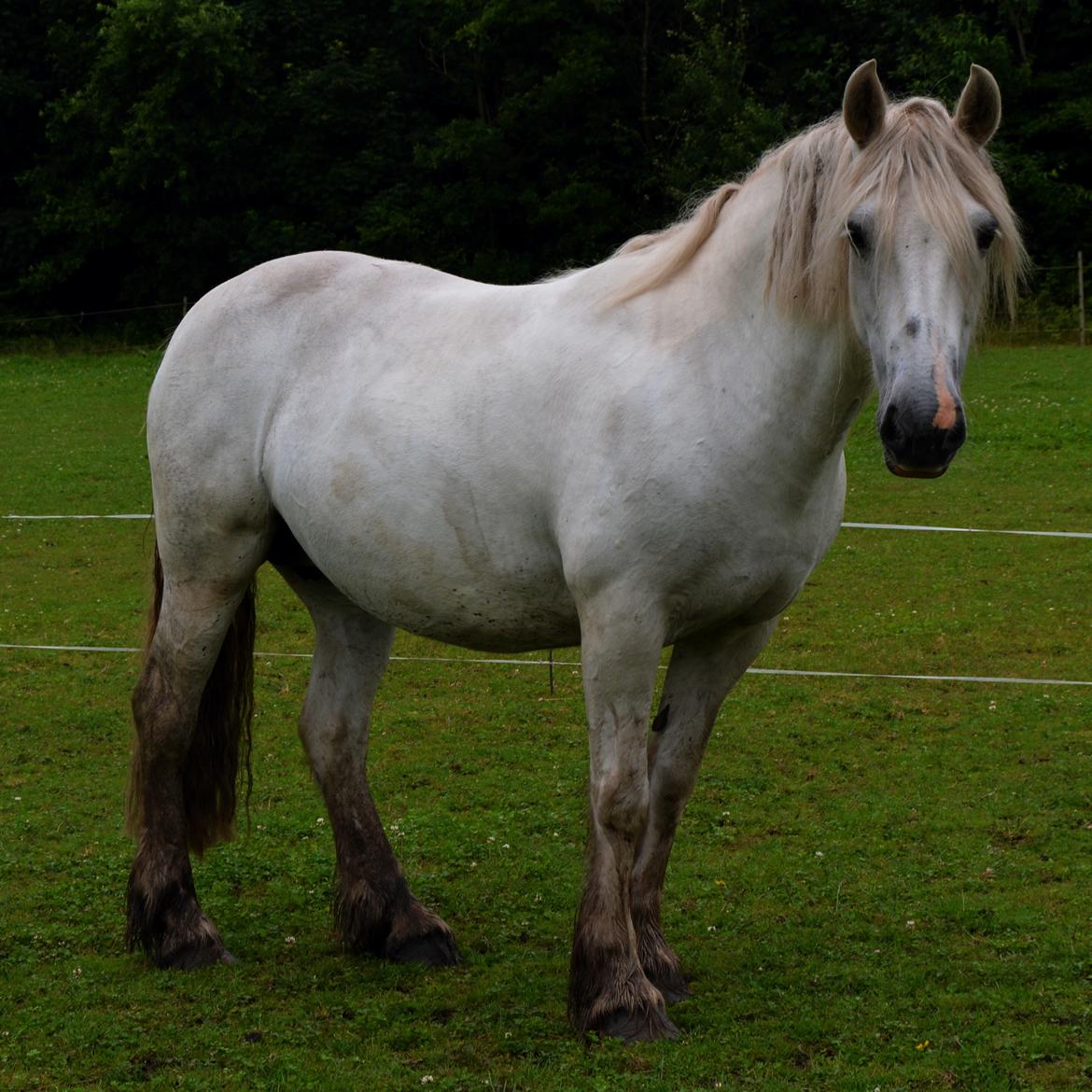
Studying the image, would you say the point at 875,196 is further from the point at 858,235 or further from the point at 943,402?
the point at 943,402

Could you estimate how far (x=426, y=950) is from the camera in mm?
4719

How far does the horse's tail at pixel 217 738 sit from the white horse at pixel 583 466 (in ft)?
0.03

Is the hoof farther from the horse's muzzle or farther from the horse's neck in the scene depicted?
the horse's muzzle

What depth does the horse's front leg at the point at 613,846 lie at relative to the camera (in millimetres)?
3836

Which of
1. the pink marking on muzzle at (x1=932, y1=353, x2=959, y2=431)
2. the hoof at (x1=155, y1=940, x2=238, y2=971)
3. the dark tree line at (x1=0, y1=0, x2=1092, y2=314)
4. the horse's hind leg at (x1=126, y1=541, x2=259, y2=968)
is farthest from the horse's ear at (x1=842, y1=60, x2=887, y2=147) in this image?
the dark tree line at (x1=0, y1=0, x2=1092, y2=314)

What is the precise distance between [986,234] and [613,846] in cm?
188

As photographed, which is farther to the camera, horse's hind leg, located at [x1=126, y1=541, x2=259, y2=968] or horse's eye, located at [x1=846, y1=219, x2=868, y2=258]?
horse's hind leg, located at [x1=126, y1=541, x2=259, y2=968]

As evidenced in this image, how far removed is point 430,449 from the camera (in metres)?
4.14

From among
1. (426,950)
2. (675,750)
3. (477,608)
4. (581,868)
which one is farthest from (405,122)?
(675,750)

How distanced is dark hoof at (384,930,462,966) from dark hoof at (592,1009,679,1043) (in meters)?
0.86

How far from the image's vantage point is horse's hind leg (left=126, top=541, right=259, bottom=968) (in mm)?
4695

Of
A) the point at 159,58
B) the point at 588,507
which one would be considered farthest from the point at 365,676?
the point at 159,58

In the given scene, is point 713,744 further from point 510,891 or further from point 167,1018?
point 167,1018

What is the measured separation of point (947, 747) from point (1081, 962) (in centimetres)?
256
